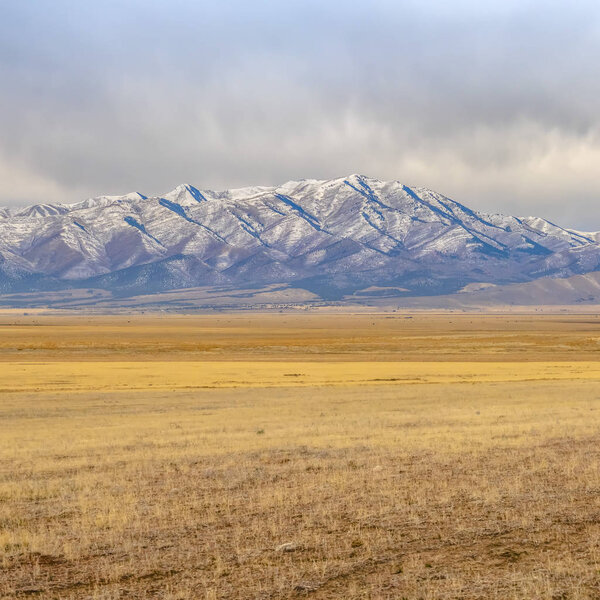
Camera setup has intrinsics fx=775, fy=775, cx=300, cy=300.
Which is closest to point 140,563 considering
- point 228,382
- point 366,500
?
point 366,500

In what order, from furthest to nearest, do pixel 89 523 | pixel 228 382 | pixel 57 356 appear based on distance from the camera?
pixel 57 356
pixel 228 382
pixel 89 523

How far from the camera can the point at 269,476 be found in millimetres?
18016

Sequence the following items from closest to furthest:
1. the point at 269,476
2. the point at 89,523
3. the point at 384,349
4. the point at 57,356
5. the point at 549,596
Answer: the point at 549,596, the point at 89,523, the point at 269,476, the point at 57,356, the point at 384,349

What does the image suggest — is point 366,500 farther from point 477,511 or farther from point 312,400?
point 312,400

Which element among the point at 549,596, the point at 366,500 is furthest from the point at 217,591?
the point at 366,500

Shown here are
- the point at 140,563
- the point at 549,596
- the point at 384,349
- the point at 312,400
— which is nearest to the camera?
the point at 549,596

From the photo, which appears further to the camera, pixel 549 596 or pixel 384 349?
pixel 384 349

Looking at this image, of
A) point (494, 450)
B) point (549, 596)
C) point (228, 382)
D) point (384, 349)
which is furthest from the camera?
point (384, 349)

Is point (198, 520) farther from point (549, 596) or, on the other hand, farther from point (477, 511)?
point (549, 596)

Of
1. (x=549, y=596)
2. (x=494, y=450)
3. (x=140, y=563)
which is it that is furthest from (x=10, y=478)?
(x=549, y=596)

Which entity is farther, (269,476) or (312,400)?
(312,400)

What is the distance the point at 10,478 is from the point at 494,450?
12.4 m

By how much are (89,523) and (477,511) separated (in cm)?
697

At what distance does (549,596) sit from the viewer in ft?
31.0
